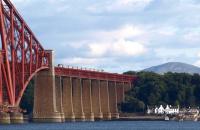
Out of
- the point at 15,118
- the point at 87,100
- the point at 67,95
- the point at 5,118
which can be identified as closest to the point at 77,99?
the point at 87,100

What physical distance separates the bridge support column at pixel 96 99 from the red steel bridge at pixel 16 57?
33174mm

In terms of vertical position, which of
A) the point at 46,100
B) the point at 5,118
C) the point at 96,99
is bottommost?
the point at 5,118

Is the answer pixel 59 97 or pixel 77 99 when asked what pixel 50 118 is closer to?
pixel 59 97

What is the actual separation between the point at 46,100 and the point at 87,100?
30.1 m

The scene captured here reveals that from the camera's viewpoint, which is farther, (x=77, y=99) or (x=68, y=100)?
(x=77, y=99)

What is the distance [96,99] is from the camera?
19762 centimetres

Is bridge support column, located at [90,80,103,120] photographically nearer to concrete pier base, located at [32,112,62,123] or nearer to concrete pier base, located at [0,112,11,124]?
concrete pier base, located at [32,112,62,123]

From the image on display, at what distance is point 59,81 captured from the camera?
589 ft

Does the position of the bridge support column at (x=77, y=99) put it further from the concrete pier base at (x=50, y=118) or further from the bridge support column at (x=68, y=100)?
the concrete pier base at (x=50, y=118)

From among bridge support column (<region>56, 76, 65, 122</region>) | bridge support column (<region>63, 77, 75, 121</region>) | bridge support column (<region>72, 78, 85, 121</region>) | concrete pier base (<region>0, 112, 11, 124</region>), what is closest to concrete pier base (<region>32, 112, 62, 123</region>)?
bridge support column (<region>56, 76, 65, 122</region>)

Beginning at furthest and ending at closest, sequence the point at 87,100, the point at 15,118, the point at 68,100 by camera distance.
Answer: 1. the point at 87,100
2. the point at 68,100
3. the point at 15,118

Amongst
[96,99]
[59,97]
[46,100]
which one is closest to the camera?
[46,100]

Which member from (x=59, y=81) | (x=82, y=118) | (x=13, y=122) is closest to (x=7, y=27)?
(x=13, y=122)

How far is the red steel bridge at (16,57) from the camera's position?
141125mm
